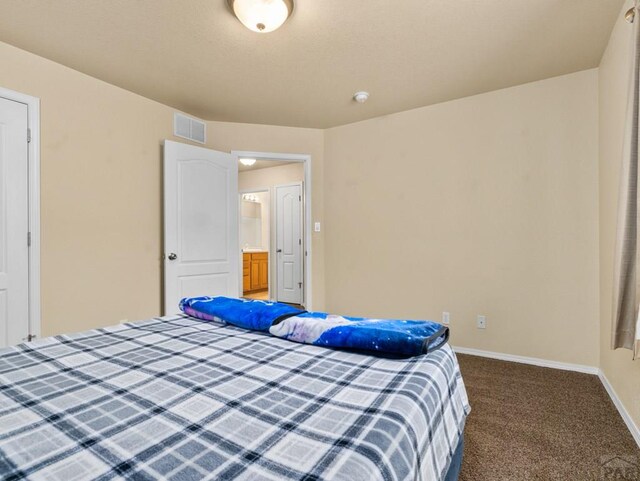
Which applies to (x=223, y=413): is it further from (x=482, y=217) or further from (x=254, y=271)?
(x=254, y=271)

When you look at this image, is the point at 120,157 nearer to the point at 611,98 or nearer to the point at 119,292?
the point at 119,292

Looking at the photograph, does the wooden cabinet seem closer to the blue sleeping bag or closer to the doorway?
the doorway

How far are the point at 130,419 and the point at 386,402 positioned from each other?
23.6 inches

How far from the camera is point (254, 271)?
7.00 metres

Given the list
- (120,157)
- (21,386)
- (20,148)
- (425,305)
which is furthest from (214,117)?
(21,386)

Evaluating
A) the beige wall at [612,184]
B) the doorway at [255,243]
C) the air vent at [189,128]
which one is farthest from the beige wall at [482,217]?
the doorway at [255,243]

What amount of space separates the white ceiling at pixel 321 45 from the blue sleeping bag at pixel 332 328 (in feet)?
5.55

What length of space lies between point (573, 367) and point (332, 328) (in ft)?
8.24

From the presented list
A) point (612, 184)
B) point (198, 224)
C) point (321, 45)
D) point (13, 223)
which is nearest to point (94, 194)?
point (13, 223)

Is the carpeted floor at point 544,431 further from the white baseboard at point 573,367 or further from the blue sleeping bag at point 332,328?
the blue sleeping bag at point 332,328

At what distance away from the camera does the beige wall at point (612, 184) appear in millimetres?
1913

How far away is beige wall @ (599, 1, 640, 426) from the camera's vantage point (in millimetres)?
1913

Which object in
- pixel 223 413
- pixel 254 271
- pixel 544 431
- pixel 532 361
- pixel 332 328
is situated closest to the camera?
pixel 223 413

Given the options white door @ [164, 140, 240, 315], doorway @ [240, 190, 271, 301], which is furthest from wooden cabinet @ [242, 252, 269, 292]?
white door @ [164, 140, 240, 315]
